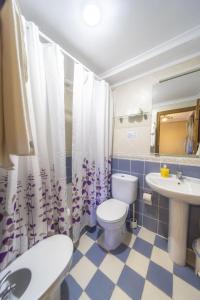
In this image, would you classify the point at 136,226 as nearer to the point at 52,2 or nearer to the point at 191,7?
the point at 191,7

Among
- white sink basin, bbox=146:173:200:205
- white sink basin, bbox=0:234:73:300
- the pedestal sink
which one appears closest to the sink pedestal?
the pedestal sink

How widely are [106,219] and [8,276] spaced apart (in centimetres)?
81

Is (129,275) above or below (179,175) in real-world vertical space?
below

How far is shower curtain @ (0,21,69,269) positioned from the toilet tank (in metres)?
0.74

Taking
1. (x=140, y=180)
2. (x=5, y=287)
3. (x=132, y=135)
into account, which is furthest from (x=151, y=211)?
(x=5, y=287)

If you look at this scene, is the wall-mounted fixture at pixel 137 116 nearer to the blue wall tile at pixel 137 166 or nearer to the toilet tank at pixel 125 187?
A: the blue wall tile at pixel 137 166

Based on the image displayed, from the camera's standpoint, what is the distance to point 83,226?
63.3 inches

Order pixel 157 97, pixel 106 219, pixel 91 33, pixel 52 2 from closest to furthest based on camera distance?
pixel 52 2
pixel 91 33
pixel 106 219
pixel 157 97

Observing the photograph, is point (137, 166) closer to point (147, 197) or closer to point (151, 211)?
point (147, 197)

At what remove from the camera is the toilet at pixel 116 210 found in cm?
127

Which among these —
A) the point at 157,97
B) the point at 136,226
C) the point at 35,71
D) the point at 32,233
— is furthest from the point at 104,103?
the point at 136,226

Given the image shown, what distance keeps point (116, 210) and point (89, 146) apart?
82 centimetres

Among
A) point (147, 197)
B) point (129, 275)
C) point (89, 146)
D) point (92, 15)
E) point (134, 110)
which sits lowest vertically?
point (129, 275)

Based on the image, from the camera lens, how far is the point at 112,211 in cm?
139
